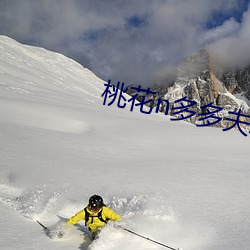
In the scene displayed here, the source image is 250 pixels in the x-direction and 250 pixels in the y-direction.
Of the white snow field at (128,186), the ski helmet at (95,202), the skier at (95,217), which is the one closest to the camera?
the white snow field at (128,186)

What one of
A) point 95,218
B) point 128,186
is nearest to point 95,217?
point 95,218

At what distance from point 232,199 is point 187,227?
5.71 feet

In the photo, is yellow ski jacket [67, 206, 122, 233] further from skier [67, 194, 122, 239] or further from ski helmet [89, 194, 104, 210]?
ski helmet [89, 194, 104, 210]

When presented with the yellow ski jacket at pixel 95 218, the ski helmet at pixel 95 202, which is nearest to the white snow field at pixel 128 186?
the yellow ski jacket at pixel 95 218

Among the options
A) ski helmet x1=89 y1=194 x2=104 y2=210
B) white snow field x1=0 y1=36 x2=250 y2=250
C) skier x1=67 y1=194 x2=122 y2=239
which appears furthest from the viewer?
skier x1=67 y1=194 x2=122 y2=239

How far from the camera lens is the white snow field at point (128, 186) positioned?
5129 mm

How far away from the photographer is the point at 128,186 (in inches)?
294

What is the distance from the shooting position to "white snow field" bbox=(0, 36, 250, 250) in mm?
5129

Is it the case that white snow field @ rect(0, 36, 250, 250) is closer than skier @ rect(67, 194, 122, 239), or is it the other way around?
white snow field @ rect(0, 36, 250, 250)

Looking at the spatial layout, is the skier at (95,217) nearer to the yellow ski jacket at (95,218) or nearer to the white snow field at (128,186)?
the yellow ski jacket at (95,218)

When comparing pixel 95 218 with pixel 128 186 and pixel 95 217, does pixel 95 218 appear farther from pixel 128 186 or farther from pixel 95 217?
pixel 128 186

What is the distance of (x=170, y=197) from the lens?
673 centimetres

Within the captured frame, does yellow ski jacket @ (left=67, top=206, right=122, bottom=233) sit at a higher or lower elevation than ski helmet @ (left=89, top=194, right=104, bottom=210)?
lower

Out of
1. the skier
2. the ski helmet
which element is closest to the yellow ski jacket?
the skier
